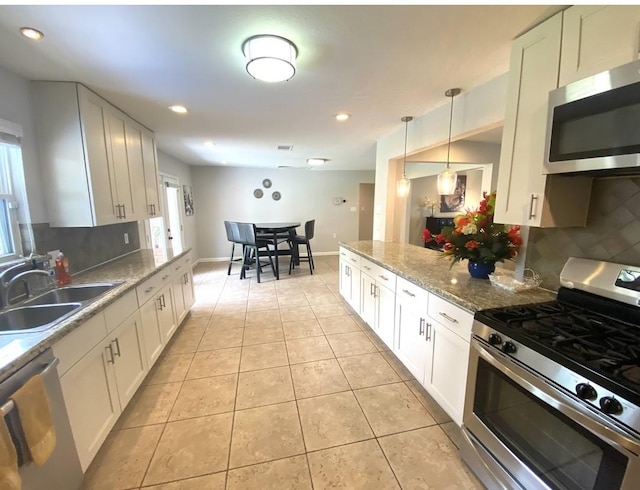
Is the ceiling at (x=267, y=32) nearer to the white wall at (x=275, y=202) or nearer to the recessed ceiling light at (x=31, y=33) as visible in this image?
the recessed ceiling light at (x=31, y=33)

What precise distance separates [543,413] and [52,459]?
2.05m

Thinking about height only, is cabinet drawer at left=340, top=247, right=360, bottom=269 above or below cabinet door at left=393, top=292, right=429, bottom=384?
above

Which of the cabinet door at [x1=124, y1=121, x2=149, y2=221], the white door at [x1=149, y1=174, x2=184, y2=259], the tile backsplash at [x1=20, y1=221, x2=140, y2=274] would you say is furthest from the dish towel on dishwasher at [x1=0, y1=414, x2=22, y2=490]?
the white door at [x1=149, y1=174, x2=184, y2=259]

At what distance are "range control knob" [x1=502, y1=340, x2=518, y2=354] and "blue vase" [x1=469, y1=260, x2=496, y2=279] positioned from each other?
79cm

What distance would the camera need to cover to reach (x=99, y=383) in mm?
1486

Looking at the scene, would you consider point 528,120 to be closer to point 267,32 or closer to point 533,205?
point 533,205

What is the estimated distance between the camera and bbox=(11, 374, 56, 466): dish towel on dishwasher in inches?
38.3

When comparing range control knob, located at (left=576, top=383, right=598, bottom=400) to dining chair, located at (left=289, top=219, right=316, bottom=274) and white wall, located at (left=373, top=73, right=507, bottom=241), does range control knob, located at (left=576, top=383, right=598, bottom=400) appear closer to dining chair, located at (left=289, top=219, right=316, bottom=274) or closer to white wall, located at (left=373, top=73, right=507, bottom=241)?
white wall, located at (left=373, top=73, right=507, bottom=241)

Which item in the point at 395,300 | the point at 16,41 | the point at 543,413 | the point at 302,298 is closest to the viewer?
the point at 543,413

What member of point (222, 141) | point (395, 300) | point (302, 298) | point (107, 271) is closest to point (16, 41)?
point (107, 271)

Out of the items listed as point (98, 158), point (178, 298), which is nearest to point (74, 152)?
point (98, 158)

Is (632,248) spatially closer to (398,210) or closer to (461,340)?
(461,340)

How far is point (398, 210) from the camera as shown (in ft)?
12.2

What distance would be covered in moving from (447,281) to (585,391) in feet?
3.23
